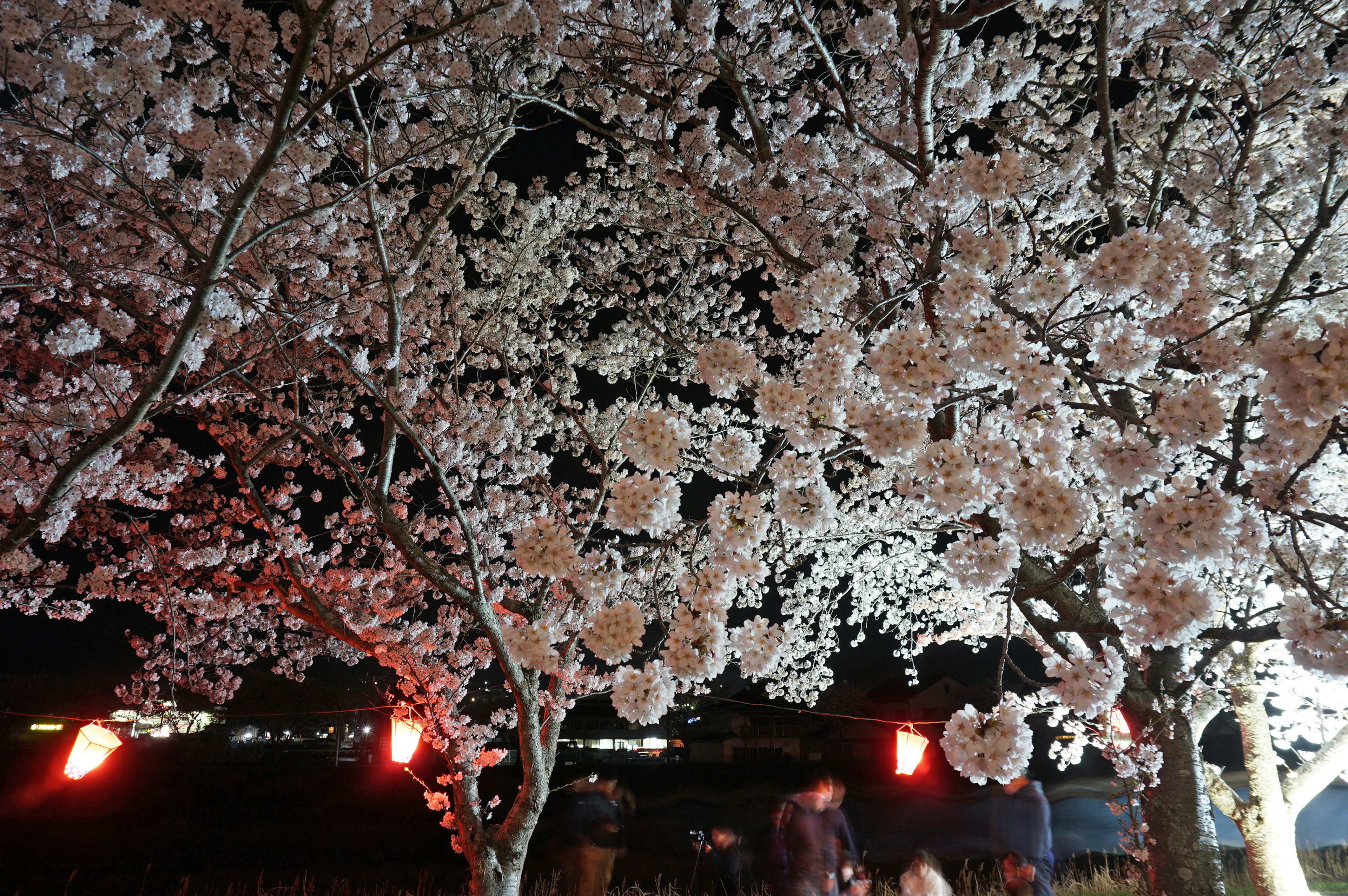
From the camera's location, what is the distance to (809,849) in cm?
421

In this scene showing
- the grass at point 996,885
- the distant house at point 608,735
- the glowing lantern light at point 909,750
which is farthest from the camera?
the distant house at point 608,735

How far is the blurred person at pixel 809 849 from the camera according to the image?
4148mm

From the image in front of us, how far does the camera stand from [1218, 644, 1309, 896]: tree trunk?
5770 millimetres

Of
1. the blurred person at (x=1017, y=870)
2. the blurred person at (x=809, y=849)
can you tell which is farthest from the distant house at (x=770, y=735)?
the blurred person at (x=809, y=849)

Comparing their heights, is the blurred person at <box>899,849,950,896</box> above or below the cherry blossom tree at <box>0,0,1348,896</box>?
below

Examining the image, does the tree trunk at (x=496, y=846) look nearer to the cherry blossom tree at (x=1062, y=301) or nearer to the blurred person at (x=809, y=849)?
the blurred person at (x=809, y=849)

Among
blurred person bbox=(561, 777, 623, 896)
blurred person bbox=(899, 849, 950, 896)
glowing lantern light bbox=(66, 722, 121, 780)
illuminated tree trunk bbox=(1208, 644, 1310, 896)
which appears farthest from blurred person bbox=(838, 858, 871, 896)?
glowing lantern light bbox=(66, 722, 121, 780)

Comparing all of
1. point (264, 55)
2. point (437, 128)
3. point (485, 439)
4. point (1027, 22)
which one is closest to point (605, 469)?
point (485, 439)

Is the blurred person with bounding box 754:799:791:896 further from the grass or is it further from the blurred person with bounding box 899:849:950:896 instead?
the grass

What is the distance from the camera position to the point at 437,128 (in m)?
5.52

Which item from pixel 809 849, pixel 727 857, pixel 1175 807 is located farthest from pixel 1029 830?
pixel 727 857

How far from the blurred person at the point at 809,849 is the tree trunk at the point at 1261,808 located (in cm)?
437

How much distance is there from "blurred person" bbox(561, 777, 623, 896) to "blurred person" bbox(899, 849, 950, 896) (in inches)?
94.5

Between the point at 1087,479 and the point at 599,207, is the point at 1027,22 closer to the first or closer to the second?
the point at 1087,479
